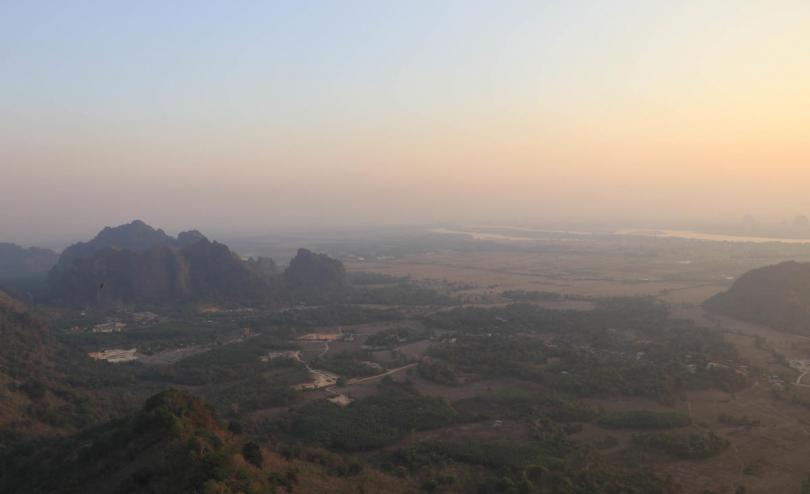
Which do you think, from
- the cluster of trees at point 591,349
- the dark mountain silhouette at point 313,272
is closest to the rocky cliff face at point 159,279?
the dark mountain silhouette at point 313,272

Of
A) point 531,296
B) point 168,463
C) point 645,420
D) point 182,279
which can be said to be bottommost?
point 645,420

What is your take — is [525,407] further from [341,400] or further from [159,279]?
[159,279]

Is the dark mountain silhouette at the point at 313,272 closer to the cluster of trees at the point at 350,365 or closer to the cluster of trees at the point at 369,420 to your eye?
the cluster of trees at the point at 350,365

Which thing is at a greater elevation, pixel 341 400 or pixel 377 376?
pixel 341 400

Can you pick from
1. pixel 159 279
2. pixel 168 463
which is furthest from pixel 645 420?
pixel 159 279

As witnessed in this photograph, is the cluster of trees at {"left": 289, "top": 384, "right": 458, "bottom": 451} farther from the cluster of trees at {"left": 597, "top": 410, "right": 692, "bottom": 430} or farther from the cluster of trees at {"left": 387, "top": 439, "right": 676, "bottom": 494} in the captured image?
the cluster of trees at {"left": 597, "top": 410, "right": 692, "bottom": 430}

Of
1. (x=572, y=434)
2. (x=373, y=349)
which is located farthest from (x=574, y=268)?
(x=572, y=434)

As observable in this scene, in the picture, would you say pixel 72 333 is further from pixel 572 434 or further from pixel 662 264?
pixel 662 264

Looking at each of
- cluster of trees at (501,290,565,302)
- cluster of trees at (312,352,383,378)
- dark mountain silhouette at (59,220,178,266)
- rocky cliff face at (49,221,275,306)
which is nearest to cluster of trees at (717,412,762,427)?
cluster of trees at (312,352,383,378)
